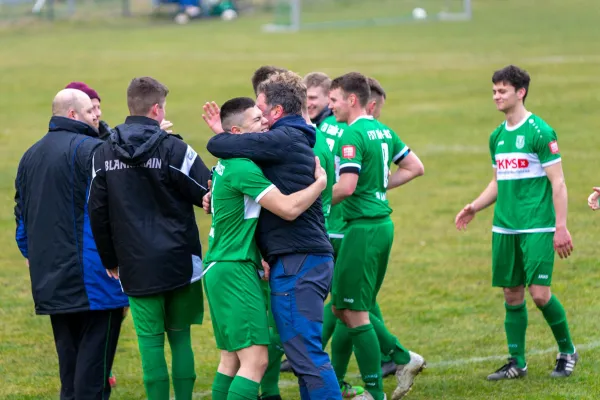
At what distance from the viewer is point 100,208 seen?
7020mm

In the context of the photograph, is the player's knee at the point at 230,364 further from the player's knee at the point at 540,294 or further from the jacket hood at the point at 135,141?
the player's knee at the point at 540,294

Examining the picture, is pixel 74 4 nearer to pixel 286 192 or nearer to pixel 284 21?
pixel 284 21

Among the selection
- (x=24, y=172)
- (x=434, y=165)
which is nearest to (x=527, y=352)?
(x=24, y=172)

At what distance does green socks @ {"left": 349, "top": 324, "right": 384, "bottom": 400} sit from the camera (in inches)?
306

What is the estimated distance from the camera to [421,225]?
15.2 m

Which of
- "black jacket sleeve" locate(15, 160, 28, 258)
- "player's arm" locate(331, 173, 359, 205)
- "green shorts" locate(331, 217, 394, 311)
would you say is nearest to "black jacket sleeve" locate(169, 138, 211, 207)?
"player's arm" locate(331, 173, 359, 205)

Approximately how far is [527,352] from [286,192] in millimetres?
3635

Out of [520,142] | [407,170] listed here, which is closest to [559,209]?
[520,142]

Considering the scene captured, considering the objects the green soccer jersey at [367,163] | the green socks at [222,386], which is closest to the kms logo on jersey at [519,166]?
the green soccer jersey at [367,163]

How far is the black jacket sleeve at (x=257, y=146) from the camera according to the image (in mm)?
6445

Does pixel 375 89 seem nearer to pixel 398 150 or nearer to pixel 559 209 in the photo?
pixel 398 150

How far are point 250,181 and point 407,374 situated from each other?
2540 millimetres

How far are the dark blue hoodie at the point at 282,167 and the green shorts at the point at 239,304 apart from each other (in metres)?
0.21

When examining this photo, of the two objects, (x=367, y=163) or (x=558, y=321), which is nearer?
(x=367, y=163)
